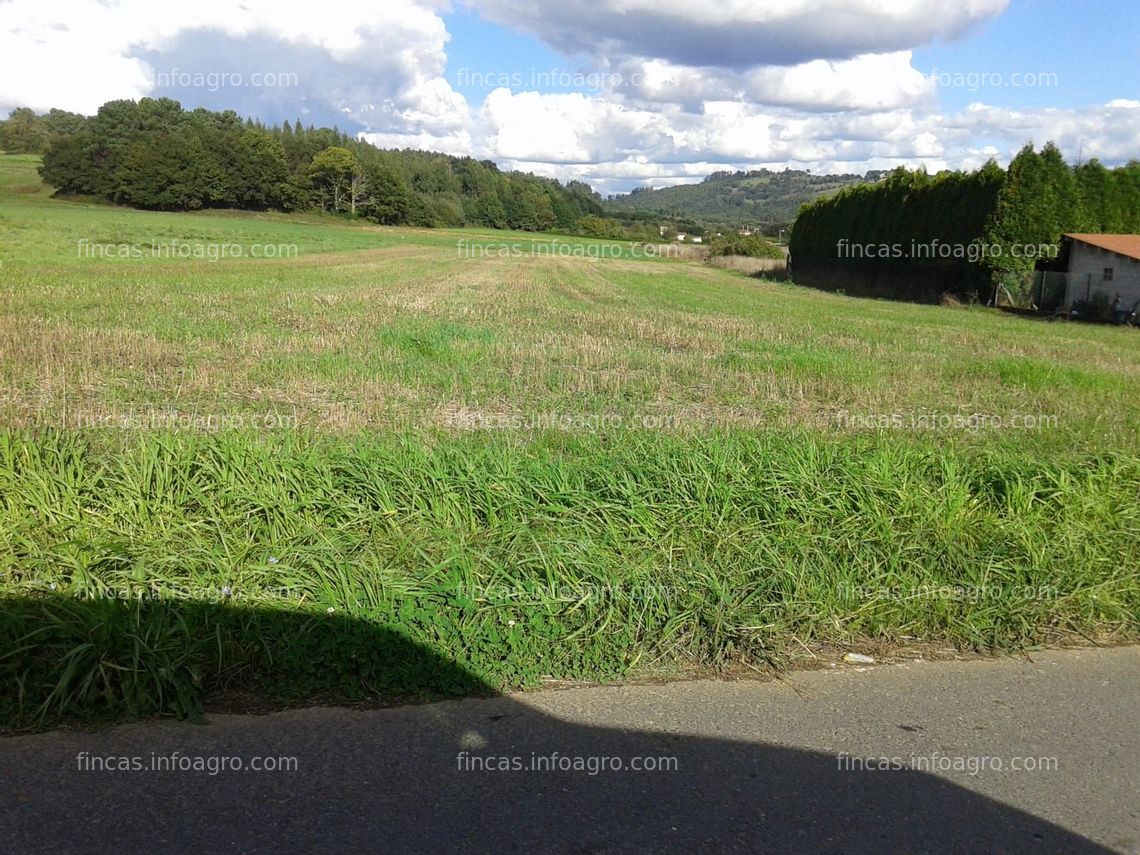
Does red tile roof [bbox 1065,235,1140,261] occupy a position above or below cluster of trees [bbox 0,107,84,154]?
below

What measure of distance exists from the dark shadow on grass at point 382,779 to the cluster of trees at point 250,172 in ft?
290

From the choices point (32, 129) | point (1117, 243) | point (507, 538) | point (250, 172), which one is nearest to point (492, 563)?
point (507, 538)

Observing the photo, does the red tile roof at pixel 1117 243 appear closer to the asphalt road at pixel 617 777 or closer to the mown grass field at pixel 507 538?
the mown grass field at pixel 507 538

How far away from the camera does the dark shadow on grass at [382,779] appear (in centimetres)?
297

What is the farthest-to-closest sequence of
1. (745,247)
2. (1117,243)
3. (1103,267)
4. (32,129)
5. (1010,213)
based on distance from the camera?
(32,129), (745,247), (1010,213), (1117,243), (1103,267)

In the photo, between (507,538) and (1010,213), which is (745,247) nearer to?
(1010,213)

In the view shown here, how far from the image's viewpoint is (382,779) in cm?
327

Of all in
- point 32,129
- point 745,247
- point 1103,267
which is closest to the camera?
point 1103,267

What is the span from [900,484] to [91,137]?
3779 inches

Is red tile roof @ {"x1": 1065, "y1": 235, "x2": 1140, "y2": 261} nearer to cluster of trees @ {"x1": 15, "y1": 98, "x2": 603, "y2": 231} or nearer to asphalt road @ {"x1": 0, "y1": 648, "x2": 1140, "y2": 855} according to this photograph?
asphalt road @ {"x1": 0, "y1": 648, "x2": 1140, "y2": 855}

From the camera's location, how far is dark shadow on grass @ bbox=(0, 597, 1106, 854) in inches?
117

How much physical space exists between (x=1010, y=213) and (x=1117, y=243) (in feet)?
12.9

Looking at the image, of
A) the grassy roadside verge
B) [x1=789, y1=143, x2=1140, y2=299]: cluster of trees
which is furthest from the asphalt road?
[x1=789, y1=143, x2=1140, y2=299]: cluster of trees

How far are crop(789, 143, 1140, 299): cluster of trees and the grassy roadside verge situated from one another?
96.4 feet
